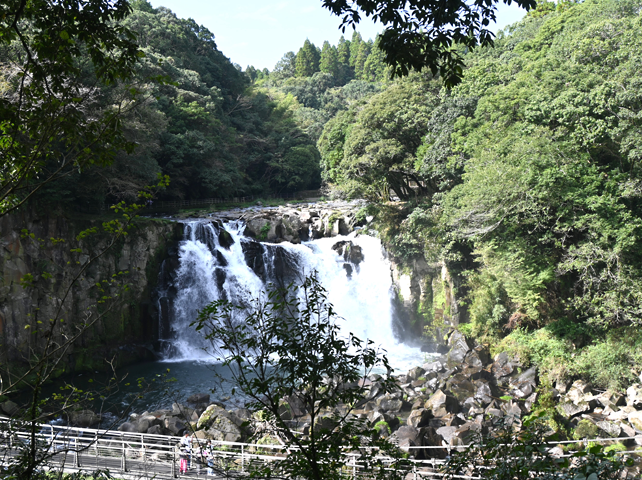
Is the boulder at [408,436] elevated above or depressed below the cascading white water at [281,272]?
below

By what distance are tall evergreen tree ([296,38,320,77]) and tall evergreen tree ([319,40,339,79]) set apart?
5.14 ft

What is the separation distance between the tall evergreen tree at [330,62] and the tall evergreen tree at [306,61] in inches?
61.7

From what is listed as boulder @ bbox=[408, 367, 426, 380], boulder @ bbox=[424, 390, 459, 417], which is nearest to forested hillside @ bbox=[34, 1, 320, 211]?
boulder @ bbox=[408, 367, 426, 380]

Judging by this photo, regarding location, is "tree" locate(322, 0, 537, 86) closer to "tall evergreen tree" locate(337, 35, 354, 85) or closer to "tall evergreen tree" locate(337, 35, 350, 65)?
"tall evergreen tree" locate(337, 35, 354, 85)

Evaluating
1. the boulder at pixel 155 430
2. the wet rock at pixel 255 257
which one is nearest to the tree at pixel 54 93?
the boulder at pixel 155 430

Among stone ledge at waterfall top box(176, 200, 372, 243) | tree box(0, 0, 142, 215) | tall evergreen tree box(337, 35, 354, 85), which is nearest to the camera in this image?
tree box(0, 0, 142, 215)

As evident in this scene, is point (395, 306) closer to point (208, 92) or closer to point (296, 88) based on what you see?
point (208, 92)

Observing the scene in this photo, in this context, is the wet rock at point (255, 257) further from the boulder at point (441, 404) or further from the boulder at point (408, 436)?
the boulder at point (408, 436)

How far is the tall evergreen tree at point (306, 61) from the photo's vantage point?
69438 mm

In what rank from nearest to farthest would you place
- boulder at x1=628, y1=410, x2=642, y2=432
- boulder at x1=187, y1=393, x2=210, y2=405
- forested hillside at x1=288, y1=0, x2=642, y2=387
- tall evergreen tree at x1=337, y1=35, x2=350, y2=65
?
boulder at x1=628, y1=410, x2=642, y2=432 → forested hillside at x1=288, y1=0, x2=642, y2=387 → boulder at x1=187, y1=393, x2=210, y2=405 → tall evergreen tree at x1=337, y1=35, x2=350, y2=65

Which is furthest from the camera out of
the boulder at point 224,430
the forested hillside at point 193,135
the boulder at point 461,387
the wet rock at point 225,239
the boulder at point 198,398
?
the wet rock at point 225,239

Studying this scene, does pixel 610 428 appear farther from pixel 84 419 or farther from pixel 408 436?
pixel 84 419

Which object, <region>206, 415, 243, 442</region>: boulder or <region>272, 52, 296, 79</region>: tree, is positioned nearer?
<region>206, 415, 243, 442</region>: boulder

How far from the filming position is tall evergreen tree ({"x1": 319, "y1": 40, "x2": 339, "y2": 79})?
69062mm
